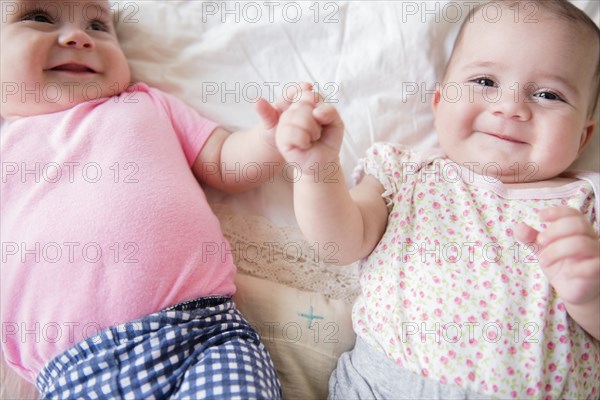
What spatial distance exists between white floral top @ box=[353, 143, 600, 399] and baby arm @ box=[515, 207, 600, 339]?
4.1 inches

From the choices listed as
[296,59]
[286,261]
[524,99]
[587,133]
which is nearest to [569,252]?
[524,99]

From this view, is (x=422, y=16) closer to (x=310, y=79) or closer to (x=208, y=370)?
(x=310, y=79)

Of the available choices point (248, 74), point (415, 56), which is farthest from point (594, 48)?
point (248, 74)

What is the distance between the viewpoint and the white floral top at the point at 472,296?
82 centimetres

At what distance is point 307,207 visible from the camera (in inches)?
32.8

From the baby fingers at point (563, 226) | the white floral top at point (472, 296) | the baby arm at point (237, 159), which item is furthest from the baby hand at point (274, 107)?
the baby fingers at point (563, 226)

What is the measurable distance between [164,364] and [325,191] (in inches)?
15.0

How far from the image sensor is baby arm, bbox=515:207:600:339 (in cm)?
72

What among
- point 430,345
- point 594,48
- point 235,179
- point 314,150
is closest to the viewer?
point 314,150

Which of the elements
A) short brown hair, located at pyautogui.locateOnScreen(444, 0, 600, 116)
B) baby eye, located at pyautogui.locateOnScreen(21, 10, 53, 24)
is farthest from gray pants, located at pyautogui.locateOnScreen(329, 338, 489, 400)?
baby eye, located at pyautogui.locateOnScreen(21, 10, 53, 24)

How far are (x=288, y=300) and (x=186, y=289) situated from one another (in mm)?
234

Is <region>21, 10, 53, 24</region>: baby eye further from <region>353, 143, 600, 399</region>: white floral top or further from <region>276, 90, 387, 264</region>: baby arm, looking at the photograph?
<region>353, 143, 600, 399</region>: white floral top

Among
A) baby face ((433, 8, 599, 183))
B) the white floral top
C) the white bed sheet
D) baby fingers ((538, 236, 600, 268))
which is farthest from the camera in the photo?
the white bed sheet

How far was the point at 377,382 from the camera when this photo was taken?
34.9 inches
